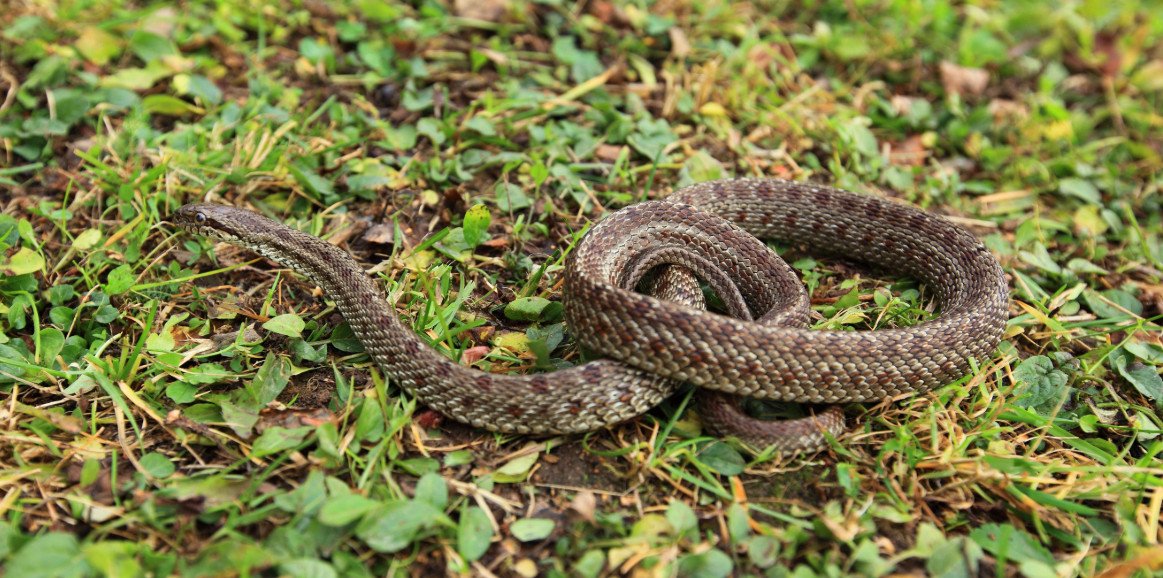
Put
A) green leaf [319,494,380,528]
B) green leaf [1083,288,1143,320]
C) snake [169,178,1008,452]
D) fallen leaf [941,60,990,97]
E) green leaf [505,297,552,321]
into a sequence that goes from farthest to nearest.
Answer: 1. fallen leaf [941,60,990,97]
2. green leaf [1083,288,1143,320]
3. green leaf [505,297,552,321]
4. snake [169,178,1008,452]
5. green leaf [319,494,380,528]

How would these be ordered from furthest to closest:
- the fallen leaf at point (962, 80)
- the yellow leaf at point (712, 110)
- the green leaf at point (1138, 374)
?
the fallen leaf at point (962, 80) → the yellow leaf at point (712, 110) → the green leaf at point (1138, 374)

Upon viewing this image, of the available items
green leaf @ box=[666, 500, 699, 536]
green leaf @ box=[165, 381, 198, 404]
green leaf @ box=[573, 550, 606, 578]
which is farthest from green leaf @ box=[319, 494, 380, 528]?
green leaf @ box=[666, 500, 699, 536]

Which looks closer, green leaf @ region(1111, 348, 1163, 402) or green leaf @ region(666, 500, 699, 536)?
green leaf @ region(666, 500, 699, 536)

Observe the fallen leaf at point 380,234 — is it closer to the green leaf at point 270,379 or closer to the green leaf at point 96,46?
the green leaf at point 270,379

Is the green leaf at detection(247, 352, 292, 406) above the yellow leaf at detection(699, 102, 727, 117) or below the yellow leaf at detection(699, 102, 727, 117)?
below

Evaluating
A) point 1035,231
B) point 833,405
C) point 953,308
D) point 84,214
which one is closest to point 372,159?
point 84,214

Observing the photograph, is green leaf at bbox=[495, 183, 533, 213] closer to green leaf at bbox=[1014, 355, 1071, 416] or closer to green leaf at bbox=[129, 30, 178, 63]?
green leaf at bbox=[129, 30, 178, 63]

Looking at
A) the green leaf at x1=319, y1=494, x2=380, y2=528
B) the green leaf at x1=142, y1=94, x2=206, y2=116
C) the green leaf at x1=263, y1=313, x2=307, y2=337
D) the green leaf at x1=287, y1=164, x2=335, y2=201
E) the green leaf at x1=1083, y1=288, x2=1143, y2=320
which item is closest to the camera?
the green leaf at x1=319, y1=494, x2=380, y2=528

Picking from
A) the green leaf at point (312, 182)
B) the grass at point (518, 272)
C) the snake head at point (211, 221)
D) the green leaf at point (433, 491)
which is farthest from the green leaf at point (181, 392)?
the green leaf at point (312, 182)
